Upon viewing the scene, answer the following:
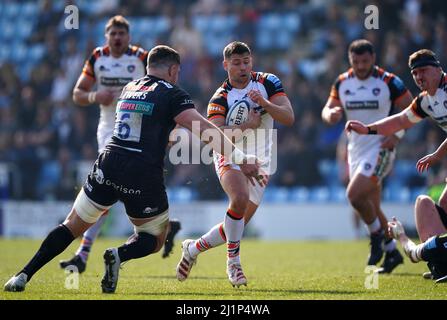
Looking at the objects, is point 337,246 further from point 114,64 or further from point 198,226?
point 114,64

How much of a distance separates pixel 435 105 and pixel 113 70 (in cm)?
479

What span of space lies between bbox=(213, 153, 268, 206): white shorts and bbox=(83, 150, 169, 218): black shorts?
3.60ft

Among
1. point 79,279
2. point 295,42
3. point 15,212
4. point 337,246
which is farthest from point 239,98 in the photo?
point 295,42

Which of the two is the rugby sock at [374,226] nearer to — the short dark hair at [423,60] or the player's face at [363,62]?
the player's face at [363,62]

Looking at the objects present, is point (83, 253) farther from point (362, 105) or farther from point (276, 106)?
point (362, 105)

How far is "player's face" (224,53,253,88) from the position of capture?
384 inches

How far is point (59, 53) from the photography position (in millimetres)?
24922

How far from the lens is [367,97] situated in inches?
484

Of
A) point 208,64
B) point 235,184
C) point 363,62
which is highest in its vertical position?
point 208,64

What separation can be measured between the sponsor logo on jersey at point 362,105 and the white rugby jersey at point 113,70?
2985mm

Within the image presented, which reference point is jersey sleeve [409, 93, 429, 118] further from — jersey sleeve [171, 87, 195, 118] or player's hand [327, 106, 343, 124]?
jersey sleeve [171, 87, 195, 118]

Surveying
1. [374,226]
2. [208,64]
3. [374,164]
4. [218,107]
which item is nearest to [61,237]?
[218,107]

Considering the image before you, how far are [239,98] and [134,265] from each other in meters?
4.00

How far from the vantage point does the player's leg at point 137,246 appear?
27.8ft
